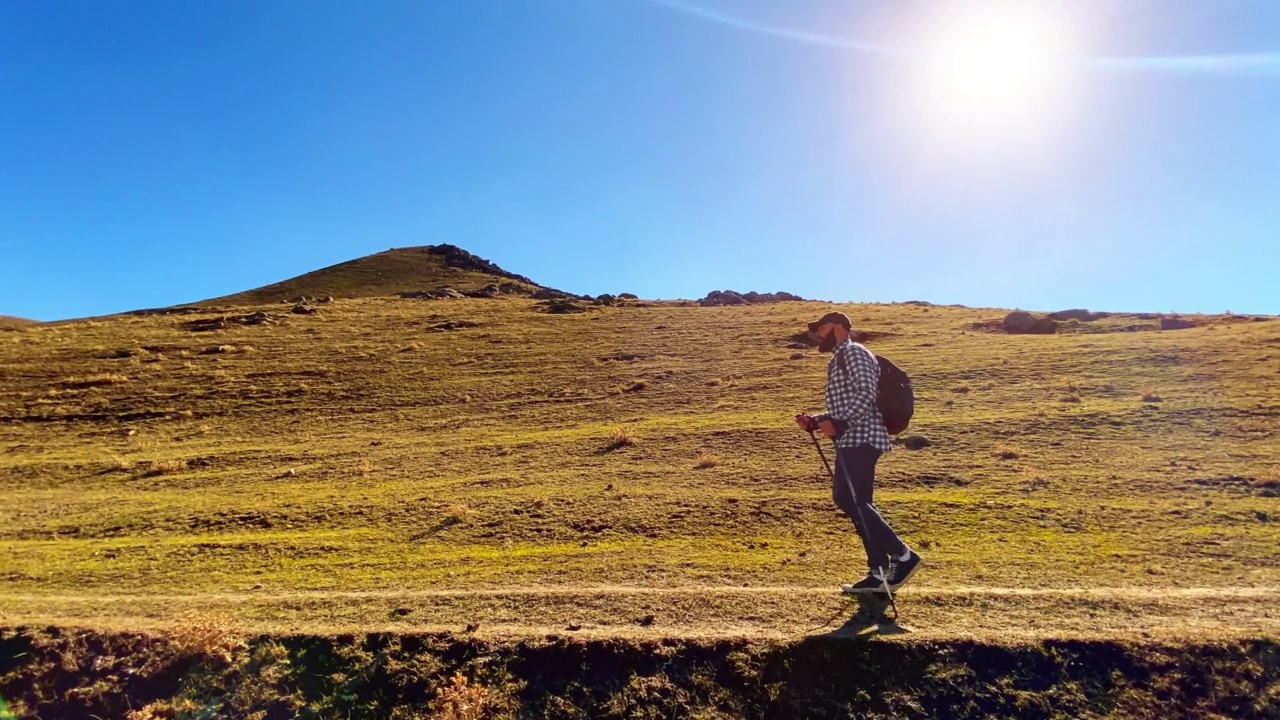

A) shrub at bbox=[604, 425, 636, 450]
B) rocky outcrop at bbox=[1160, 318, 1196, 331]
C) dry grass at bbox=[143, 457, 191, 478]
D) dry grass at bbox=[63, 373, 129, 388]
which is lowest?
dry grass at bbox=[143, 457, 191, 478]

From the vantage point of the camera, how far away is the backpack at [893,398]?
7.09 m

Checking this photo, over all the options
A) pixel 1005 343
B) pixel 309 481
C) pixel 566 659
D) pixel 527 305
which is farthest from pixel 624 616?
pixel 527 305

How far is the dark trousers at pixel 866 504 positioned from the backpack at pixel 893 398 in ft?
1.09

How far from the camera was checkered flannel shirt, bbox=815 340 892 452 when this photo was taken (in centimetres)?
707

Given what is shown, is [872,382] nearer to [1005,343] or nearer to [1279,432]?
[1279,432]

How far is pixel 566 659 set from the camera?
259 inches

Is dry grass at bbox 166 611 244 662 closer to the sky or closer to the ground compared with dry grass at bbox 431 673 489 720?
closer to the sky

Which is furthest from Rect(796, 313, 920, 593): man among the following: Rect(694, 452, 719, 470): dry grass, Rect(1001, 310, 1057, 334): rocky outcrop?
Rect(1001, 310, 1057, 334): rocky outcrop

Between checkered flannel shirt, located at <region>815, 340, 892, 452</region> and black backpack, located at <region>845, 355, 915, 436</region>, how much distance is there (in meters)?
0.06

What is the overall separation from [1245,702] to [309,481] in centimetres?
1672

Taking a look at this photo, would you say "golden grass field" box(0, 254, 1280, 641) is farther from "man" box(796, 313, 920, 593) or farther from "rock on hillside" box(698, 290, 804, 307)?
"rock on hillside" box(698, 290, 804, 307)

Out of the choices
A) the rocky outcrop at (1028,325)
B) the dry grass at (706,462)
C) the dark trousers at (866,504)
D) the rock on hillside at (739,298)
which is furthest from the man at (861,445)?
the rock on hillside at (739,298)

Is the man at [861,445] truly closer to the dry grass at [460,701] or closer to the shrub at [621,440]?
the dry grass at [460,701]

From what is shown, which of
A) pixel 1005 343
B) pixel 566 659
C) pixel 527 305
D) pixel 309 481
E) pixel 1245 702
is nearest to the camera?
pixel 1245 702
